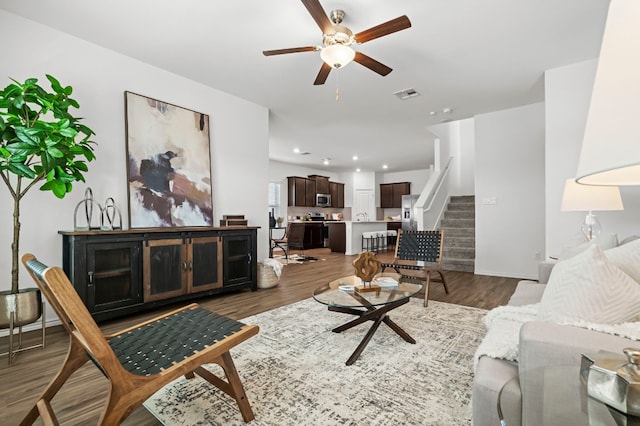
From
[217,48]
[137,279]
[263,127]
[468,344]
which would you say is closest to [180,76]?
[217,48]

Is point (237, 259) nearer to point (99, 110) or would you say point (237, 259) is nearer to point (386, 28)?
point (99, 110)

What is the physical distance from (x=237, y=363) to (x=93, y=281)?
1.64 meters

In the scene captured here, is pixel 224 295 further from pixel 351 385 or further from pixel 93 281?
pixel 351 385

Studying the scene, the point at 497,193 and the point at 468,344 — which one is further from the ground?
the point at 497,193

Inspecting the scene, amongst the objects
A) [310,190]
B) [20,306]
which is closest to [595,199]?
[20,306]

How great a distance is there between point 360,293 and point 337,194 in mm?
9386

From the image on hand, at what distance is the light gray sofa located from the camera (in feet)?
3.04

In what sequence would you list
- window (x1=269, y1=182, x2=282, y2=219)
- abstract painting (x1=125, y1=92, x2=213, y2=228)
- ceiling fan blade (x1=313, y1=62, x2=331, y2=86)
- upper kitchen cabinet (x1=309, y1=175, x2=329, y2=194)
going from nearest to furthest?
ceiling fan blade (x1=313, y1=62, x2=331, y2=86), abstract painting (x1=125, y1=92, x2=213, y2=228), window (x1=269, y1=182, x2=282, y2=219), upper kitchen cabinet (x1=309, y1=175, x2=329, y2=194)

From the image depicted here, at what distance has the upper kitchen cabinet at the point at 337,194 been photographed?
11.4m

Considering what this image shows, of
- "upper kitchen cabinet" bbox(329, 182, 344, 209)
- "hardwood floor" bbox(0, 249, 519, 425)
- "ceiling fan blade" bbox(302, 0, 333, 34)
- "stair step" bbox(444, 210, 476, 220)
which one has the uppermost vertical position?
"ceiling fan blade" bbox(302, 0, 333, 34)

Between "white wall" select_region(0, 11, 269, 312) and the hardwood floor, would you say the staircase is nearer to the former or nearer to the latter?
the hardwood floor

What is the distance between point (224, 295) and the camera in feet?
12.8

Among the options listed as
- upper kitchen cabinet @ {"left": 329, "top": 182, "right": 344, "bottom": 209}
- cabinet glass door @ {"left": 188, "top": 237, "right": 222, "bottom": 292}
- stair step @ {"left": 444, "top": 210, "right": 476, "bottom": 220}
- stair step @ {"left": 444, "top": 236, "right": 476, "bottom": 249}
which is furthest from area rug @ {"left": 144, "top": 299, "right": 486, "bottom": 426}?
upper kitchen cabinet @ {"left": 329, "top": 182, "right": 344, "bottom": 209}

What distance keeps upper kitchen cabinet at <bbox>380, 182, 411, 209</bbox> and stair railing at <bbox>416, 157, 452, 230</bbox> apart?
13.9ft
